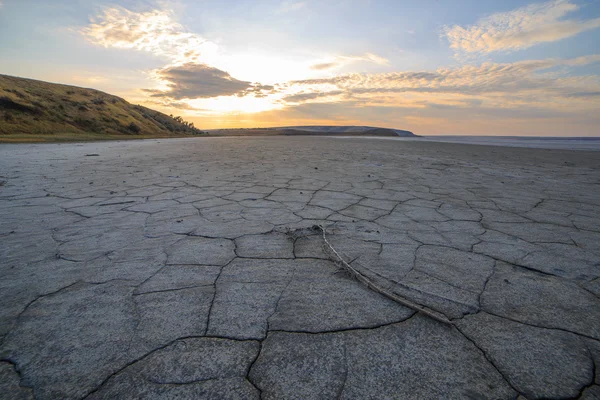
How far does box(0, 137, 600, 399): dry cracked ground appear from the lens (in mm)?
673

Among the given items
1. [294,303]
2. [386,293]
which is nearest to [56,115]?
[294,303]

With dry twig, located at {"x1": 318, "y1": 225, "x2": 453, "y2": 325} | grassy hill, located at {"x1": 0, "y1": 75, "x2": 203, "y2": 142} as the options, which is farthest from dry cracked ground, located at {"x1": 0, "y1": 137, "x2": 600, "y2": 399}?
grassy hill, located at {"x1": 0, "y1": 75, "x2": 203, "y2": 142}

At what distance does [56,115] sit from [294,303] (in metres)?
20.2

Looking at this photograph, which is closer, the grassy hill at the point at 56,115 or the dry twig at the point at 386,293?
the dry twig at the point at 386,293

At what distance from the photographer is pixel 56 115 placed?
15.6m

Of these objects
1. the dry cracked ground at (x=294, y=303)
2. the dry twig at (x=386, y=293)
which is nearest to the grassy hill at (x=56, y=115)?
the dry cracked ground at (x=294, y=303)

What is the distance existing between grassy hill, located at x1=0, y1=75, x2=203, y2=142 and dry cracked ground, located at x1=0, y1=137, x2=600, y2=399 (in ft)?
43.9

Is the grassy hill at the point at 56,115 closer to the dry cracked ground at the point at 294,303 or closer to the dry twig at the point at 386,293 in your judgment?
the dry cracked ground at the point at 294,303

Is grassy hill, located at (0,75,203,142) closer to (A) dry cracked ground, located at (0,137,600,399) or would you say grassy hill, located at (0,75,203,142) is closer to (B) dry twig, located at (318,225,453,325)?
(A) dry cracked ground, located at (0,137,600,399)

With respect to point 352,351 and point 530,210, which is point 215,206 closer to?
point 352,351

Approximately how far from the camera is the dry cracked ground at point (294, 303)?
673 millimetres

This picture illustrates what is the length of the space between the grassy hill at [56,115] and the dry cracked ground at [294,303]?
13367 millimetres

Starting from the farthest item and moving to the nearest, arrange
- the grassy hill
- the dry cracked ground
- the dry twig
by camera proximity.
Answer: the grassy hill
the dry twig
the dry cracked ground

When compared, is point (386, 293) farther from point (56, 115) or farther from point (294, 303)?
point (56, 115)
